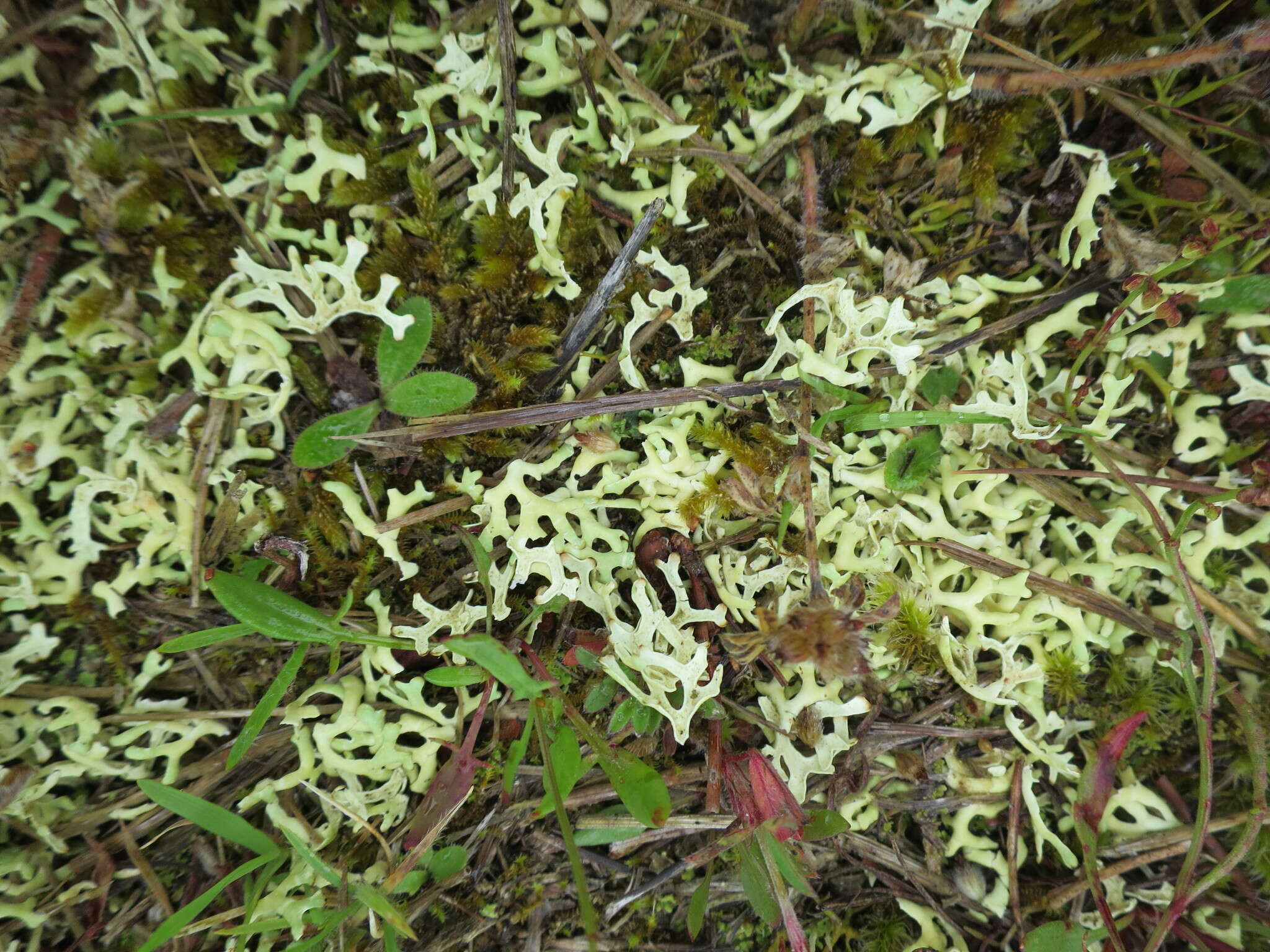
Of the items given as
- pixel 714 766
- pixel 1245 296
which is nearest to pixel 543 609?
pixel 714 766

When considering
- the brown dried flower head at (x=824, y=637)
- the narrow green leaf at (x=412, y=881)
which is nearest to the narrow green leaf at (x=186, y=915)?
the narrow green leaf at (x=412, y=881)

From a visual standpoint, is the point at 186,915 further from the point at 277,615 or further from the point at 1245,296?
the point at 1245,296

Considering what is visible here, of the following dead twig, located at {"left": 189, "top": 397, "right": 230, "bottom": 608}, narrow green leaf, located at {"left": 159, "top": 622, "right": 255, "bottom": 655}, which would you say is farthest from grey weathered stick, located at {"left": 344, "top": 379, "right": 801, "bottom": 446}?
narrow green leaf, located at {"left": 159, "top": 622, "right": 255, "bottom": 655}

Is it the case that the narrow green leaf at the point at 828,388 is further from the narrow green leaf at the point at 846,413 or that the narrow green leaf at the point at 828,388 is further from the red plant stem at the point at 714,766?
the red plant stem at the point at 714,766

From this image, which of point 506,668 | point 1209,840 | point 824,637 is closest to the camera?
point 824,637

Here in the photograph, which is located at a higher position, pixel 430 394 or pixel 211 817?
pixel 430 394

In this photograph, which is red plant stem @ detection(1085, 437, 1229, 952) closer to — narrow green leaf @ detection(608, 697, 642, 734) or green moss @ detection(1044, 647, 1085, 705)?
green moss @ detection(1044, 647, 1085, 705)

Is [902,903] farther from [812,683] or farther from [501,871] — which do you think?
[501,871]
